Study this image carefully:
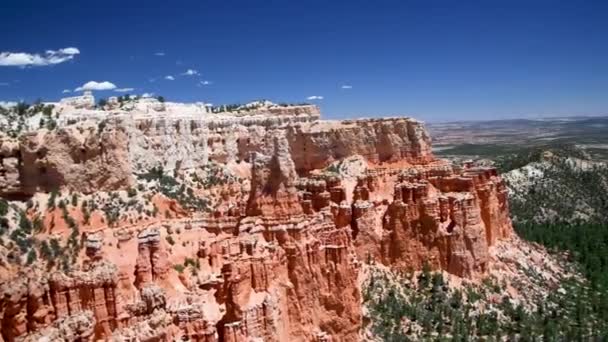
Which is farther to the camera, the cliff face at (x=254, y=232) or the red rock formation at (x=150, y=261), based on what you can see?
the red rock formation at (x=150, y=261)

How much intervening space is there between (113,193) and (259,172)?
15.0m

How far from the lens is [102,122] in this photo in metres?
46.3

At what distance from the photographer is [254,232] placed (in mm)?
30922

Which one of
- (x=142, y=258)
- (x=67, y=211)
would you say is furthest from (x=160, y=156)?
(x=142, y=258)

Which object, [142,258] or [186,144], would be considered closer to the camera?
[142,258]

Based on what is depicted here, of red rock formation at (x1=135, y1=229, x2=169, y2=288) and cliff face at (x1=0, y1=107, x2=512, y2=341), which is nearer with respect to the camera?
cliff face at (x1=0, y1=107, x2=512, y2=341)

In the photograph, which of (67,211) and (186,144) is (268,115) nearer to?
(186,144)

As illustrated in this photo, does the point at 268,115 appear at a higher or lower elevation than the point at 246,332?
higher

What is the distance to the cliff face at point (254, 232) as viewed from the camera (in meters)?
20.6

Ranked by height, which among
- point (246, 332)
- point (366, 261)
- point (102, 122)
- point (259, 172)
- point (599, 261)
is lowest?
point (599, 261)

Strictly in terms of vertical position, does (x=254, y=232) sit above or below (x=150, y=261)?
above

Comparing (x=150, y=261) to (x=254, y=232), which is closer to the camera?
(x=150, y=261)

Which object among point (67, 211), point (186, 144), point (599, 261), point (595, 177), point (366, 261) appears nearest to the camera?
point (67, 211)

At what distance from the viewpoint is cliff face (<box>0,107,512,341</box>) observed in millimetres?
20625
